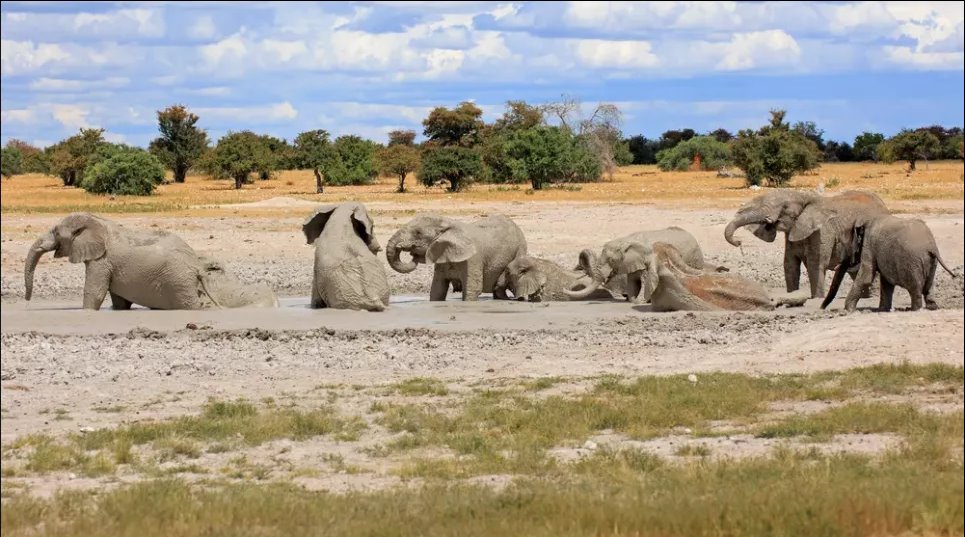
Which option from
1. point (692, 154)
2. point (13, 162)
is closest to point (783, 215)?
point (13, 162)

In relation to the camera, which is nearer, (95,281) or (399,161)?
(95,281)

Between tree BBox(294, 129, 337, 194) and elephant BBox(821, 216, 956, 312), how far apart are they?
4046 centimetres

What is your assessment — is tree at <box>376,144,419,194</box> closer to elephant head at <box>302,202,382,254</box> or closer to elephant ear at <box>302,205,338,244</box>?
elephant ear at <box>302,205,338,244</box>

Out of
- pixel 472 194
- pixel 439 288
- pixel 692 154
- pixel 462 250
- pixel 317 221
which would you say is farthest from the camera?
pixel 692 154

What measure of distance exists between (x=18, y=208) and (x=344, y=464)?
27.9 meters

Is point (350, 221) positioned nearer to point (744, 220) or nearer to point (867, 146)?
point (744, 220)

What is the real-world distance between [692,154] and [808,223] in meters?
63.5

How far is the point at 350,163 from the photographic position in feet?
198

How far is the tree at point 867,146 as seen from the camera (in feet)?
241

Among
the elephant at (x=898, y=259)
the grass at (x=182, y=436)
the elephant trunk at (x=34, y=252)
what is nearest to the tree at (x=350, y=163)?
the elephant trunk at (x=34, y=252)

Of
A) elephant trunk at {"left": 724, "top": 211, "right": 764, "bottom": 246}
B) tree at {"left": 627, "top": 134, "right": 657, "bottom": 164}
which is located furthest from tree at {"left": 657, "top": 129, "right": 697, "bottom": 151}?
elephant trunk at {"left": 724, "top": 211, "right": 764, "bottom": 246}

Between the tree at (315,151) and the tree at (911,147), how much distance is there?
23682 millimetres

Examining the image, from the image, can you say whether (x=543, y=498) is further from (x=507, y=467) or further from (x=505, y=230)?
(x=505, y=230)

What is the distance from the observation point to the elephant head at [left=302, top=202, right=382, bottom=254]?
19781mm
